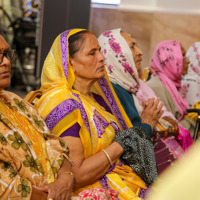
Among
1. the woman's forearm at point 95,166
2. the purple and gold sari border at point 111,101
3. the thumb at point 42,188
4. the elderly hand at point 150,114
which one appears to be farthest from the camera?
the elderly hand at point 150,114

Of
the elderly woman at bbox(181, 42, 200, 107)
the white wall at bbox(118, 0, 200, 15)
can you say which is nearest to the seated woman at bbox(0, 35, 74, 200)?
the elderly woman at bbox(181, 42, 200, 107)

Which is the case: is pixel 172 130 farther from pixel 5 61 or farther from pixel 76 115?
pixel 5 61

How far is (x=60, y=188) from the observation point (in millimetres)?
1515

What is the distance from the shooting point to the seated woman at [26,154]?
52.7 inches

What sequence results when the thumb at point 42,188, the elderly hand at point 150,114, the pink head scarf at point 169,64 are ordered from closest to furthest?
the thumb at point 42,188, the elderly hand at point 150,114, the pink head scarf at point 169,64

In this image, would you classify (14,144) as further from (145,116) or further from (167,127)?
(167,127)

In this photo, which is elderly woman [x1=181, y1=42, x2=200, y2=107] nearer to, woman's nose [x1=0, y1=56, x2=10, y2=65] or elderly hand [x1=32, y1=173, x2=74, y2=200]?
elderly hand [x1=32, y1=173, x2=74, y2=200]

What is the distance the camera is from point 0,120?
4.65 ft

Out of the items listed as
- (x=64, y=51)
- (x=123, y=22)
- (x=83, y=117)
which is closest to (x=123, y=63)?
(x=64, y=51)

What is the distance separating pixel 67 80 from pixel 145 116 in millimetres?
765

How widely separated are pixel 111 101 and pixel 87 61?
15.9 inches

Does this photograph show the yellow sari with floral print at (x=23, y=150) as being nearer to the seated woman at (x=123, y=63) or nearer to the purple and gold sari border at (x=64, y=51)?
the purple and gold sari border at (x=64, y=51)

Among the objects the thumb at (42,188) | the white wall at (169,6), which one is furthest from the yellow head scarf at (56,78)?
the white wall at (169,6)

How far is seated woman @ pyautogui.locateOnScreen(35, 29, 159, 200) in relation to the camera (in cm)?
181
